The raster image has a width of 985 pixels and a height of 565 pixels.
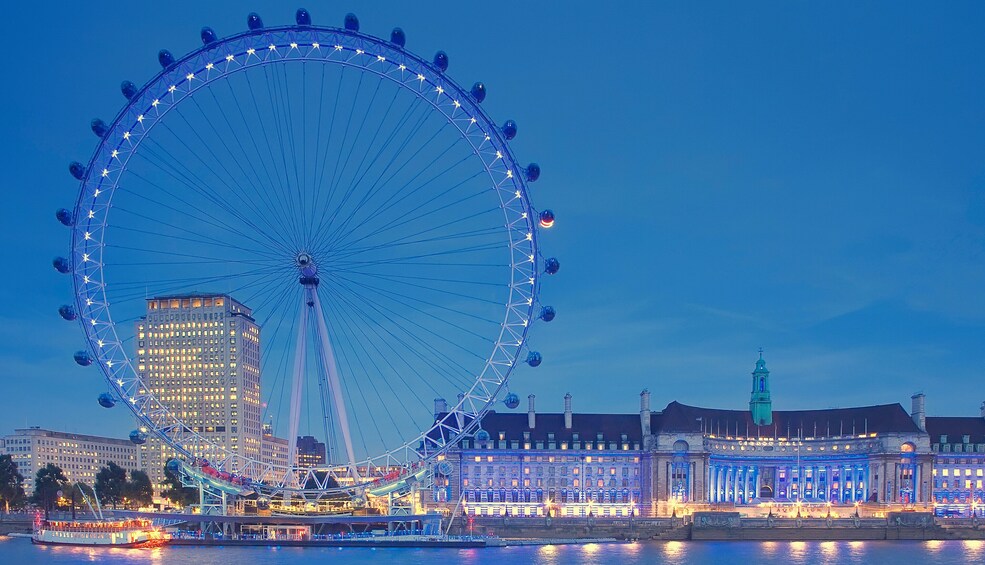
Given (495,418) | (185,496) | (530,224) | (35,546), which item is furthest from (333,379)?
(185,496)

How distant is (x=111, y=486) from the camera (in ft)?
479

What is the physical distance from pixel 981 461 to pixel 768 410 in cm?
2591

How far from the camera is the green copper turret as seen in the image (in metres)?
153

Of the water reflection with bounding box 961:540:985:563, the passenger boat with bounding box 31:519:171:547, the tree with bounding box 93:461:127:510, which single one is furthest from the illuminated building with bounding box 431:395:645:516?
the passenger boat with bounding box 31:519:171:547

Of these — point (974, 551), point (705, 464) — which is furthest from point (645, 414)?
point (974, 551)

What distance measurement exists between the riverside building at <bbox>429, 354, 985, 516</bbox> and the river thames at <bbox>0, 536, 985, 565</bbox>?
3387 cm

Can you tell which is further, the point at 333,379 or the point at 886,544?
the point at 886,544

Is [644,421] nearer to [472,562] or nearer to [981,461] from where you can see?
[981,461]

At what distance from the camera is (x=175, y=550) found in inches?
3674

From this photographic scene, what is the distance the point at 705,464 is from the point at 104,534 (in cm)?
7086

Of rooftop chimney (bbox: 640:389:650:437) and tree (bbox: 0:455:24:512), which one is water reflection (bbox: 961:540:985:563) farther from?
tree (bbox: 0:455:24:512)

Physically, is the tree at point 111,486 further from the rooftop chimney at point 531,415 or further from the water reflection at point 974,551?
the water reflection at point 974,551

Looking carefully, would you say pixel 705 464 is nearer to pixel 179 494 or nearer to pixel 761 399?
pixel 761 399

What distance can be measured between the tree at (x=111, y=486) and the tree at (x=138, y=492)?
80 centimetres
